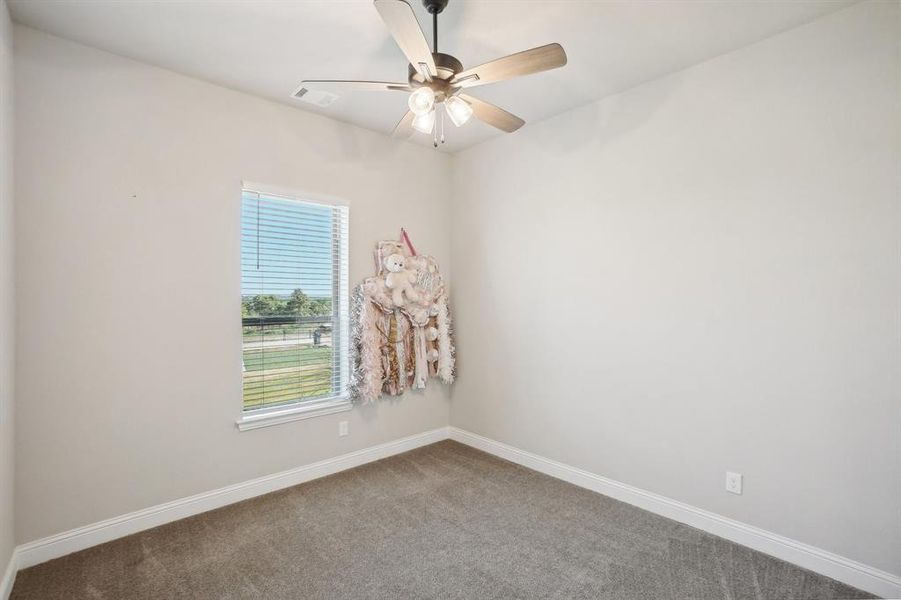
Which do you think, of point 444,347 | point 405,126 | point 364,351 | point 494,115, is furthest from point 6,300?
point 444,347

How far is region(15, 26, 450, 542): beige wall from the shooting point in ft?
7.35

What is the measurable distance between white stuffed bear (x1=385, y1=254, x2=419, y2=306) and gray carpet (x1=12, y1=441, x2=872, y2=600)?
58.2 inches

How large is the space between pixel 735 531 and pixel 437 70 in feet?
9.30

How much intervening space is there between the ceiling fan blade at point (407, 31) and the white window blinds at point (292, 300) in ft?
5.57

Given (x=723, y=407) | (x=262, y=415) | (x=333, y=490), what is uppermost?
(x=723, y=407)

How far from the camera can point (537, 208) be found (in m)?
3.42

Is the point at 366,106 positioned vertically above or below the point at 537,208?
above

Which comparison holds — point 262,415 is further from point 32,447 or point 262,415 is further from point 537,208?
point 537,208

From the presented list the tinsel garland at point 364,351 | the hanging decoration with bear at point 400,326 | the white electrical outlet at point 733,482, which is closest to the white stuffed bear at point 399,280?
the hanging decoration with bear at point 400,326

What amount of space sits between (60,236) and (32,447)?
3.60ft

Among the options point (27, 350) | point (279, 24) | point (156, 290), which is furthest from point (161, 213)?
point (279, 24)

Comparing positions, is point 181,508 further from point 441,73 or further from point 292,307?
point 441,73

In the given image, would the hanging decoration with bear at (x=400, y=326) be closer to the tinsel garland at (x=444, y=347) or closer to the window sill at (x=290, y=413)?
the tinsel garland at (x=444, y=347)

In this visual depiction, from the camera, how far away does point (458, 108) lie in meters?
2.07
